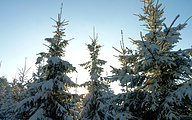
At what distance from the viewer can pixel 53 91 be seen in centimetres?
866

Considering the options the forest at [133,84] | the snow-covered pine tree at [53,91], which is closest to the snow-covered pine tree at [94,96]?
the forest at [133,84]

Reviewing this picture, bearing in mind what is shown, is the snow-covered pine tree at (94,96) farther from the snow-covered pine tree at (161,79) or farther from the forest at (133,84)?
the snow-covered pine tree at (161,79)

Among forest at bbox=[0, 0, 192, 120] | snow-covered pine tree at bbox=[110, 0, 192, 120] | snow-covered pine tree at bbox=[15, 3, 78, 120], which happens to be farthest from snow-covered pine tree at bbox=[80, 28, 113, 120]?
snow-covered pine tree at bbox=[110, 0, 192, 120]

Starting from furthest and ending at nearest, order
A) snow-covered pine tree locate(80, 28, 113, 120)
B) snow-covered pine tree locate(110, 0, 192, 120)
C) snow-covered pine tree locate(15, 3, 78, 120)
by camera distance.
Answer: snow-covered pine tree locate(80, 28, 113, 120)
snow-covered pine tree locate(15, 3, 78, 120)
snow-covered pine tree locate(110, 0, 192, 120)

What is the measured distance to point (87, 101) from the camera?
11453 millimetres

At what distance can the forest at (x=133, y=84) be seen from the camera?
4.80 m

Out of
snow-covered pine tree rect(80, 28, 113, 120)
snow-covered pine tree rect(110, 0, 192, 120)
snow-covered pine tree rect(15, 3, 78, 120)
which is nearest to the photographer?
snow-covered pine tree rect(110, 0, 192, 120)

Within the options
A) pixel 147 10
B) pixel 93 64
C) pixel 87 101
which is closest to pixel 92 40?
pixel 93 64

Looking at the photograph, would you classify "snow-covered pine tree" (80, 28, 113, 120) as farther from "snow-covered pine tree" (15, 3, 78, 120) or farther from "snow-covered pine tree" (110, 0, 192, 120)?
"snow-covered pine tree" (110, 0, 192, 120)

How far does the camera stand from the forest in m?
4.80

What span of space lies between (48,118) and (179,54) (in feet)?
26.5

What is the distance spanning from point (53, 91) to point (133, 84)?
5.86 meters

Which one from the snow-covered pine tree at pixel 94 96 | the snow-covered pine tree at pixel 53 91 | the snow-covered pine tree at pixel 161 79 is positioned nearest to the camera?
the snow-covered pine tree at pixel 161 79

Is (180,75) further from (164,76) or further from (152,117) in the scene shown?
(152,117)
